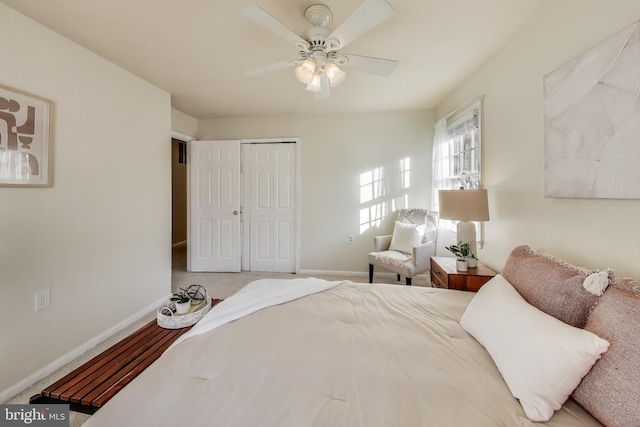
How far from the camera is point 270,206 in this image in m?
3.93

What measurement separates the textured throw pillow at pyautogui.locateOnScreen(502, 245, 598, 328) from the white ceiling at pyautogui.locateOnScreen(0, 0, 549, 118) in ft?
5.16

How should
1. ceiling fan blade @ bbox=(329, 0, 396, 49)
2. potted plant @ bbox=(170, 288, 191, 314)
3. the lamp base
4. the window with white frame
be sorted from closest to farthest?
1. ceiling fan blade @ bbox=(329, 0, 396, 49)
2. potted plant @ bbox=(170, 288, 191, 314)
3. the lamp base
4. the window with white frame

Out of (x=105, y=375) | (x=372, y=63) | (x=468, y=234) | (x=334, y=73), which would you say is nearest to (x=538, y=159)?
(x=468, y=234)

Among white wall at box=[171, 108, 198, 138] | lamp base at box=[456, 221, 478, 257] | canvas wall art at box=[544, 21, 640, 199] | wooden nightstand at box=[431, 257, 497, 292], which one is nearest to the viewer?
canvas wall art at box=[544, 21, 640, 199]

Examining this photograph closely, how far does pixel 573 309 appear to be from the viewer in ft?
3.31

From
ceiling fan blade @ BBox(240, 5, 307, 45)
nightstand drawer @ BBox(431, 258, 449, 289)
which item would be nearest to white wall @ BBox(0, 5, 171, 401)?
ceiling fan blade @ BBox(240, 5, 307, 45)

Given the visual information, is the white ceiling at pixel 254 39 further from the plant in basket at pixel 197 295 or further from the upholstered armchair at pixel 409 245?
the plant in basket at pixel 197 295

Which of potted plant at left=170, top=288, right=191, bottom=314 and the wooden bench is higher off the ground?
potted plant at left=170, top=288, right=191, bottom=314

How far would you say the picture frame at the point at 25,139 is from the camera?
158cm

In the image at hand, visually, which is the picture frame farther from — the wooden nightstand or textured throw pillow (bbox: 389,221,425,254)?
textured throw pillow (bbox: 389,221,425,254)

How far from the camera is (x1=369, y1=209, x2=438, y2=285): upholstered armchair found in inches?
110

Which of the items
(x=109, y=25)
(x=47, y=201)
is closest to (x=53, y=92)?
(x=109, y=25)

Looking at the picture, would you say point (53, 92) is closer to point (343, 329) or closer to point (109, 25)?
point (109, 25)

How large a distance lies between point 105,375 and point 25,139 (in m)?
1.62
